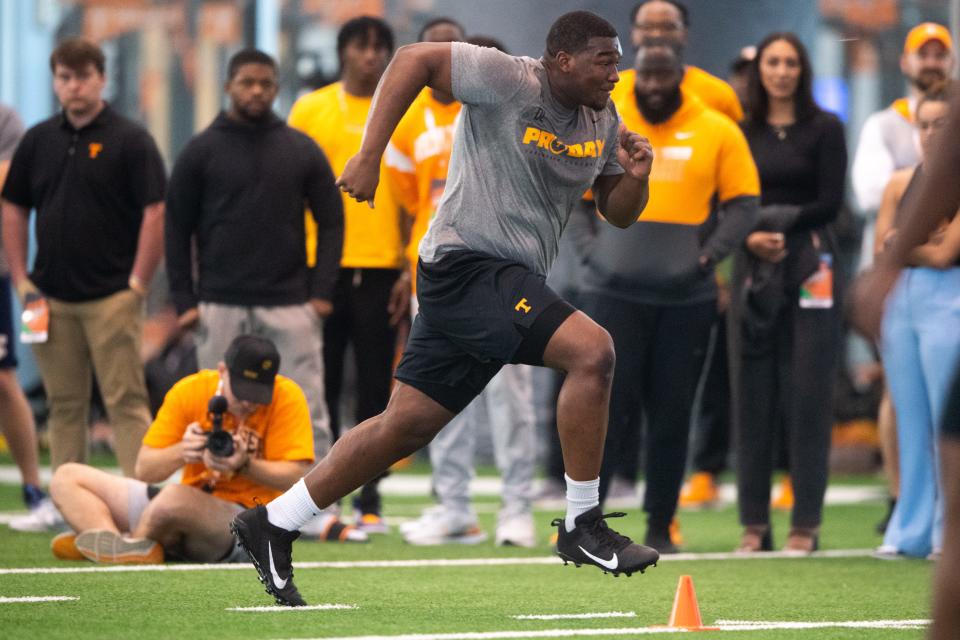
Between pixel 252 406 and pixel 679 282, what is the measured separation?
208cm

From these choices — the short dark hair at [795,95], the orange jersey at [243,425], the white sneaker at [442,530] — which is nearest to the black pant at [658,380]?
the white sneaker at [442,530]

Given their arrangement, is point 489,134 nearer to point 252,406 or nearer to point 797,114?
point 252,406

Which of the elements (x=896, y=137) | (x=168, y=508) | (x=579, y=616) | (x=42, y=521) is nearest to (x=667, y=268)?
(x=896, y=137)

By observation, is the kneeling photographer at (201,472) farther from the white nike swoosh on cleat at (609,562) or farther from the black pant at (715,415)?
the black pant at (715,415)

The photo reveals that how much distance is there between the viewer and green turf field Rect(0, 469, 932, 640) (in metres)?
5.58

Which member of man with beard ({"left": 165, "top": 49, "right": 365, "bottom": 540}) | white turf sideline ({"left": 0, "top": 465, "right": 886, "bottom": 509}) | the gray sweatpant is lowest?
white turf sideline ({"left": 0, "top": 465, "right": 886, "bottom": 509})

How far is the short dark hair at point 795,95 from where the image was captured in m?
8.75

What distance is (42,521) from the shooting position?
30.0 feet

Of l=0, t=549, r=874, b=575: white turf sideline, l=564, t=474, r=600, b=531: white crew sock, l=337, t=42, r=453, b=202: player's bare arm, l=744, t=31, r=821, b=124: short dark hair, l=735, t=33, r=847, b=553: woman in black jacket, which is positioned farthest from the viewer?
l=744, t=31, r=821, b=124: short dark hair

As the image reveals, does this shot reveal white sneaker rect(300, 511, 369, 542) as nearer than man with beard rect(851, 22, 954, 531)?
Yes

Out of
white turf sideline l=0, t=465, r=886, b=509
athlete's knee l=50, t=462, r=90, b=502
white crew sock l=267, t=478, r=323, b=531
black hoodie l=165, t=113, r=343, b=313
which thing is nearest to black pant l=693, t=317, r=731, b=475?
white turf sideline l=0, t=465, r=886, b=509

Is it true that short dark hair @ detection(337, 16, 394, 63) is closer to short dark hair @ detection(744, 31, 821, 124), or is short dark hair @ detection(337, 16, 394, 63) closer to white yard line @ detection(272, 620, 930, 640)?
short dark hair @ detection(744, 31, 821, 124)

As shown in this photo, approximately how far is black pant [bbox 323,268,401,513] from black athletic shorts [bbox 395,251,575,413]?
10.7 feet

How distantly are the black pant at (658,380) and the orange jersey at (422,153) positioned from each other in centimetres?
105
